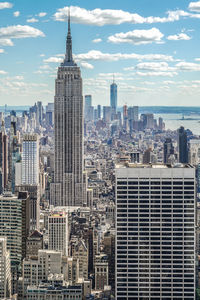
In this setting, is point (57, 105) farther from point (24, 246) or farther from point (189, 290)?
point (189, 290)

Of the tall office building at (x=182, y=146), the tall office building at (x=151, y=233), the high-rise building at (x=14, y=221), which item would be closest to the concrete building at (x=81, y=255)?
the high-rise building at (x=14, y=221)

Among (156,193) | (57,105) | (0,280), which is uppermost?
(57,105)

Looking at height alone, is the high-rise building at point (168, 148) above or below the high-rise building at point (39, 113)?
below

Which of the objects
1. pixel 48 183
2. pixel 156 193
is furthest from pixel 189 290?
pixel 48 183

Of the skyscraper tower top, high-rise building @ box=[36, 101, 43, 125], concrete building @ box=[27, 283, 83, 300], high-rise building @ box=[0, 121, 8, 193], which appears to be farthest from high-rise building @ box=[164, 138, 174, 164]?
concrete building @ box=[27, 283, 83, 300]

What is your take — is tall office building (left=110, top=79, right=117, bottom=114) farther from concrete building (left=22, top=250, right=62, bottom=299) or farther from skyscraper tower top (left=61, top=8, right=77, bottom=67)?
concrete building (left=22, top=250, right=62, bottom=299)

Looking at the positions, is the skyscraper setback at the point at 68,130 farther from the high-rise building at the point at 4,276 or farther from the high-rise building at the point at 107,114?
the high-rise building at the point at 4,276
